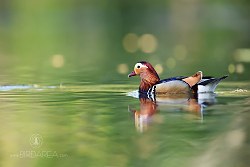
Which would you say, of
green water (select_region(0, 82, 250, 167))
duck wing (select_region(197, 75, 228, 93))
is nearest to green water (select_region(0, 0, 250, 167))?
green water (select_region(0, 82, 250, 167))

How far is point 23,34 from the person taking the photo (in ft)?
108

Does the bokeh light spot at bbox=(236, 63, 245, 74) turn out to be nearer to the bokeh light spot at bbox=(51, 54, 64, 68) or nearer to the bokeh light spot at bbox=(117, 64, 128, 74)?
the bokeh light spot at bbox=(117, 64, 128, 74)

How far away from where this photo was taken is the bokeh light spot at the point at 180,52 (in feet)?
73.5

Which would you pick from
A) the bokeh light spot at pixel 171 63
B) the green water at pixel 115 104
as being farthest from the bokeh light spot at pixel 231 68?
the bokeh light spot at pixel 171 63

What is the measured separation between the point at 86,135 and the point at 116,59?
39.9 feet

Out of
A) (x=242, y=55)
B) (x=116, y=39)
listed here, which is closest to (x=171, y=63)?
(x=242, y=55)

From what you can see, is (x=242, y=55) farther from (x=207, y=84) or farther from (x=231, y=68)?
(x=207, y=84)

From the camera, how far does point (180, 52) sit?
24453 mm

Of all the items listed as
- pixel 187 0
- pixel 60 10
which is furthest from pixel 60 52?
pixel 187 0

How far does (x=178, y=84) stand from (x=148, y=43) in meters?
15.5

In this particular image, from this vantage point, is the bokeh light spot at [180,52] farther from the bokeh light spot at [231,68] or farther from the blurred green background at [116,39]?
the bokeh light spot at [231,68]

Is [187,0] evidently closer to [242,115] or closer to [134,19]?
[134,19]

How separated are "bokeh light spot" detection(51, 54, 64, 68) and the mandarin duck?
20.6ft

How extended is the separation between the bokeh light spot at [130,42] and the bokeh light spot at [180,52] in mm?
1311
